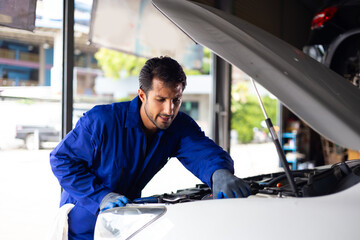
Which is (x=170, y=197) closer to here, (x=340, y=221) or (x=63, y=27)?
(x=340, y=221)

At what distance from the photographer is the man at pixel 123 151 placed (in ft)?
5.05

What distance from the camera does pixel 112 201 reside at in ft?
4.50

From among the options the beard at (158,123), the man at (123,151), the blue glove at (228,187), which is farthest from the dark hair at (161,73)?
the blue glove at (228,187)

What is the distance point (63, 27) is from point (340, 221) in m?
2.29

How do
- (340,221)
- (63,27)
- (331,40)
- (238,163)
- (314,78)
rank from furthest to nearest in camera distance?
(238,163)
(331,40)
(63,27)
(314,78)
(340,221)

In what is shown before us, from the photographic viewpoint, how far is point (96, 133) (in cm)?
161

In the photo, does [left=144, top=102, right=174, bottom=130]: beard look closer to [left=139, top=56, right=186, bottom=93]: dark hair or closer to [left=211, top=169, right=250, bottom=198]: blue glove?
[left=139, top=56, right=186, bottom=93]: dark hair

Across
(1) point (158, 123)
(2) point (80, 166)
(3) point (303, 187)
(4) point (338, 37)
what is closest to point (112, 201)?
(2) point (80, 166)

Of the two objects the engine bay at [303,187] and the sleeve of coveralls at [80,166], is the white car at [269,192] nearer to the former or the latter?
the engine bay at [303,187]

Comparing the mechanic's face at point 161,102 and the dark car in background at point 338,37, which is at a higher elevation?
the dark car in background at point 338,37

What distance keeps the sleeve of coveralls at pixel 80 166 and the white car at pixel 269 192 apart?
0.31 meters

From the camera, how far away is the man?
154cm

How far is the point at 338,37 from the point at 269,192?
3.13 meters

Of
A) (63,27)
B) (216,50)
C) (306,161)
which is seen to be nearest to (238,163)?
(306,161)
